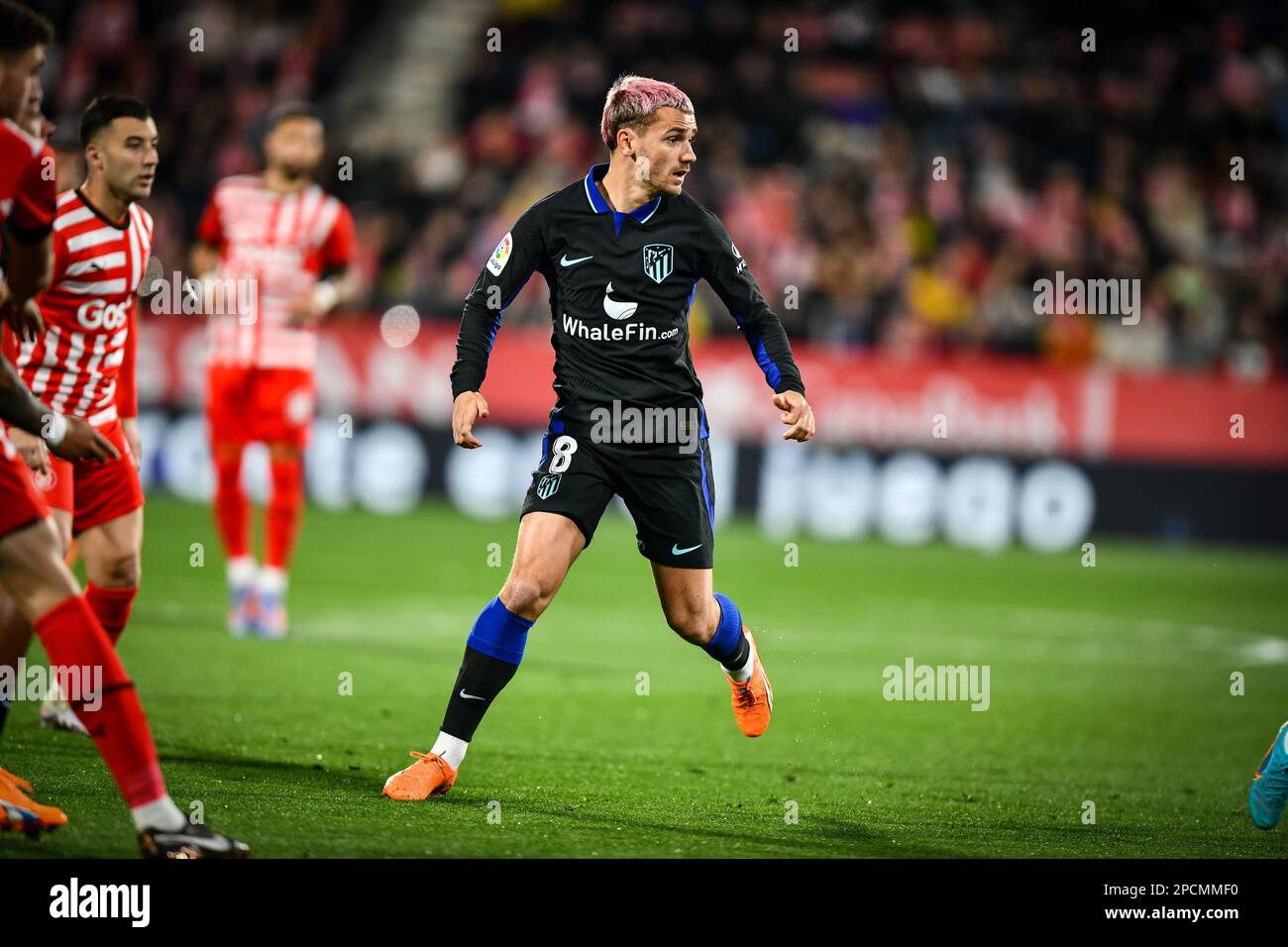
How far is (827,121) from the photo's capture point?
66.2ft

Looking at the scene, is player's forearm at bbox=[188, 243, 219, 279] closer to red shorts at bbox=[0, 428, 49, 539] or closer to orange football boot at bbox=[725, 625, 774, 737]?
orange football boot at bbox=[725, 625, 774, 737]

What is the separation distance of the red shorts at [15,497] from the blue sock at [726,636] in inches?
105

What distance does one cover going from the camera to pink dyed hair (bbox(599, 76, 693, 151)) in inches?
227

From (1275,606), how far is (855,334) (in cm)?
548

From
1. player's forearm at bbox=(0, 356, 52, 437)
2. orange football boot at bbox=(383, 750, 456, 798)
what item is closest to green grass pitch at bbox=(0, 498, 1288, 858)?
orange football boot at bbox=(383, 750, 456, 798)

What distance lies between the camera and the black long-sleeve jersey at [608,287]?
5.86m

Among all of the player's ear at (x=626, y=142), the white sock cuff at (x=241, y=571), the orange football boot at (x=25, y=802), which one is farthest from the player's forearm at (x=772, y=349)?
the white sock cuff at (x=241, y=571)

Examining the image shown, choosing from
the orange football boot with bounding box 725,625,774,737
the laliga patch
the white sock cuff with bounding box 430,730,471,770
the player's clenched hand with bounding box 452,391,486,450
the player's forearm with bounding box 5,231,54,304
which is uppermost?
the laliga patch

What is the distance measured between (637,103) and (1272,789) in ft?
10.8

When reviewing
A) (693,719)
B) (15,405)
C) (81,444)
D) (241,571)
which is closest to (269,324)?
(241,571)

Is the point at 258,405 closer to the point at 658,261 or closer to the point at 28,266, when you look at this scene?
the point at 658,261

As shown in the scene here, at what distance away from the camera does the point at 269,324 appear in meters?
10.1

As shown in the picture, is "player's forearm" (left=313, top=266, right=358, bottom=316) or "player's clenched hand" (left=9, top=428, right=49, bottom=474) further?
"player's forearm" (left=313, top=266, right=358, bottom=316)

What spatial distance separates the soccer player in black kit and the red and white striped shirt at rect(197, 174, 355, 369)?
174 inches
